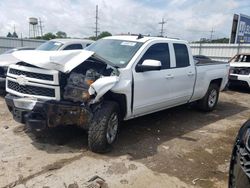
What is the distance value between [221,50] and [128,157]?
690 inches

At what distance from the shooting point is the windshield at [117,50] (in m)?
5.01

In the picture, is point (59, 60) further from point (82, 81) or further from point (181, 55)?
point (181, 55)

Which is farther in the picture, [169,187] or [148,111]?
[148,111]

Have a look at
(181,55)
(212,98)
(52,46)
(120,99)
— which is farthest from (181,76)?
(52,46)

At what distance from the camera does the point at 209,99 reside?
25.2 ft

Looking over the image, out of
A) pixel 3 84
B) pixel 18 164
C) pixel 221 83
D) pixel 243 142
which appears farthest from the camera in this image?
pixel 221 83

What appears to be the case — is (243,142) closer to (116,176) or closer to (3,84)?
(116,176)

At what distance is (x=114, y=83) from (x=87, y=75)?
0.44 meters

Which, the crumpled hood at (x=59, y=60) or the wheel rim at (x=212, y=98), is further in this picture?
the wheel rim at (x=212, y=98)

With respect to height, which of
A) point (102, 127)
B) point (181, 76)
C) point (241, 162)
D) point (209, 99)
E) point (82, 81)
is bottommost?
point (209, 99)

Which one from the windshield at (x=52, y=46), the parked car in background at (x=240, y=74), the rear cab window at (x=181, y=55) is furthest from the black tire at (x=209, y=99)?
the windshield at (x=52, y=46)

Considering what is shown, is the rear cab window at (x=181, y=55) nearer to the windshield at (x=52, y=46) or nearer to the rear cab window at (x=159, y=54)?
the rear cab window at (x=159, y=54)

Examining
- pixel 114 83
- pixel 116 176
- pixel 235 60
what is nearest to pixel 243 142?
pixel 116 176

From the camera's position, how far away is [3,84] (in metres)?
7.42
